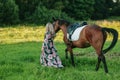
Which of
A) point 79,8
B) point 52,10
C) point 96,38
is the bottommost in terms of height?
point 96,38

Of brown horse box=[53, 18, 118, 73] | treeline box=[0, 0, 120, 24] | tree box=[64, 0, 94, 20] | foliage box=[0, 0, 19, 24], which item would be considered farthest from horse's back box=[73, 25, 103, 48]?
tree box=[64, 0, 94, 20]

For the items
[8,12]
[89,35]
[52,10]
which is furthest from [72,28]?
[52,10]

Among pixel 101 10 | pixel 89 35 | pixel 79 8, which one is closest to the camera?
pixel 89 35

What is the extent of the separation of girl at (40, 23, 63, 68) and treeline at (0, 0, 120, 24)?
108 ft

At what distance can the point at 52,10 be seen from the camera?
55.7 metres

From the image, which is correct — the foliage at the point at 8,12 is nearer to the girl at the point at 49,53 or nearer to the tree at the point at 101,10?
the tree at the point at 101,10

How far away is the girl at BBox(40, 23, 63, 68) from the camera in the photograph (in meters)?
12.5

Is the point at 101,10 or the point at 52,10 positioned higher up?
the point at 52,10

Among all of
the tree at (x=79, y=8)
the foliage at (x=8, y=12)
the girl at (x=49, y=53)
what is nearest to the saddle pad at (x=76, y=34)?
the girl at (x=49, y=53)

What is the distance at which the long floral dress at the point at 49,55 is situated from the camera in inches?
490

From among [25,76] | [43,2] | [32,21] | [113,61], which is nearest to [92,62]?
[113,61]

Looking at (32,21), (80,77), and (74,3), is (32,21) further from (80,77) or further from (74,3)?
(80,77)

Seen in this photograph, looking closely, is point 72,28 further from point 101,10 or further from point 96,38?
point 101,10

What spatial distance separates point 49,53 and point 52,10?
1709 inches
